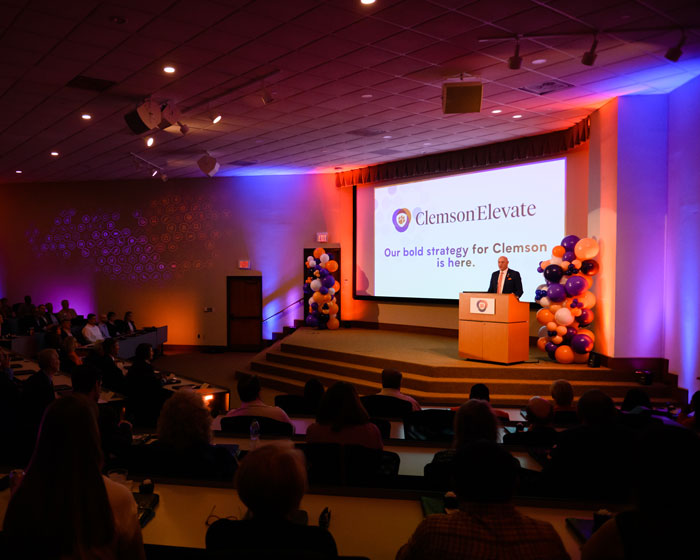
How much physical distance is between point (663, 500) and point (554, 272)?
669 cm

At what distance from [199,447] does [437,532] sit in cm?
156

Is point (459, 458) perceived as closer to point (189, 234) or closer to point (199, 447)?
point (199, 447)

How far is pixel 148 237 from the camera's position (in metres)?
13.7

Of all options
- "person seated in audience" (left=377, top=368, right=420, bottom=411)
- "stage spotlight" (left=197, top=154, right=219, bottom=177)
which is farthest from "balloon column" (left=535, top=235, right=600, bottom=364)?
"stage spotlight" (left=197, top=154, right=219, bottom=177)

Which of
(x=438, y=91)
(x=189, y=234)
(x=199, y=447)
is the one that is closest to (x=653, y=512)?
(x=199, y=447)

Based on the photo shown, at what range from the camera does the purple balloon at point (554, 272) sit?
7.80 meters

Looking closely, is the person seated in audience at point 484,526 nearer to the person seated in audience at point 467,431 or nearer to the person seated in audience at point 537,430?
the person seated in audience at point 467,431

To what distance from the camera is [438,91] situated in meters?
7.18

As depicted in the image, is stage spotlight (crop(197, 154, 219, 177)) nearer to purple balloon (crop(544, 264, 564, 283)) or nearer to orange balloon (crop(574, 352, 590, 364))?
purple balloon (crop(544, 264, 564, 283))

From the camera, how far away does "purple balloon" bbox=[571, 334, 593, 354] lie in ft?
24.9

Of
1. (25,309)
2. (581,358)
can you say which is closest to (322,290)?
(581,358)

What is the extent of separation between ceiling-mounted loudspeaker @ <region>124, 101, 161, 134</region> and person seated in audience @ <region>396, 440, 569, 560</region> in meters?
6.61

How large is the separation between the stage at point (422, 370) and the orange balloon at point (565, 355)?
0.09 m

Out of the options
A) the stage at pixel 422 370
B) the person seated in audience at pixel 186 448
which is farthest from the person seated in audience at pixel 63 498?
the stage at pixel 422 370
